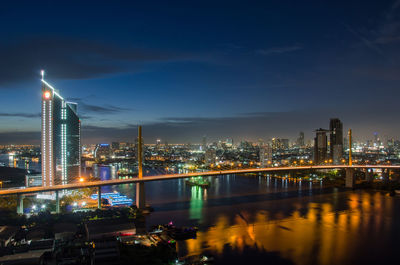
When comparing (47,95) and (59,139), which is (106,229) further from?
(59,139)

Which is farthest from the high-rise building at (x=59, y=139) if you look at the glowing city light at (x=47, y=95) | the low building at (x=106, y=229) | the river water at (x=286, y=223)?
the low building at (x=106, y=229)

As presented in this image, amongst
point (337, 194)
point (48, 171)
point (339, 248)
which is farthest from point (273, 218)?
point (48, 171)

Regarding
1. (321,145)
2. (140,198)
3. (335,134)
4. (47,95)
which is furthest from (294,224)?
(335,134)

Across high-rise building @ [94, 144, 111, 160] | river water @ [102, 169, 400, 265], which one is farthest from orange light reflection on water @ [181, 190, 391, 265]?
high-rise building @ [94, 144, 111, 160]

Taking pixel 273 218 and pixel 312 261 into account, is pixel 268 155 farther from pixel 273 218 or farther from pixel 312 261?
pixel 312 261

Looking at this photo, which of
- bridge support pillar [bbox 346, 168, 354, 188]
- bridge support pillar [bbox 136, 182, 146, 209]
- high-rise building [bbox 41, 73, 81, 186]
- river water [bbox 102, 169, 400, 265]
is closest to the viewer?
river water [bbox 102, 169, 400, 265]

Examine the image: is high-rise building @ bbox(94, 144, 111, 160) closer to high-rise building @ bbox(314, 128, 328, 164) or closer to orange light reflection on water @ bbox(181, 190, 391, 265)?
high-rise building @ bbox(314, 128, 328, 164)
